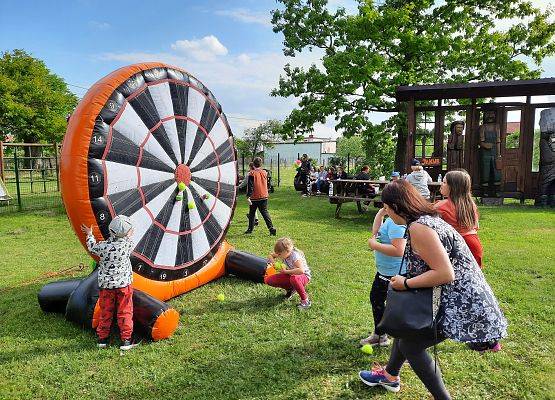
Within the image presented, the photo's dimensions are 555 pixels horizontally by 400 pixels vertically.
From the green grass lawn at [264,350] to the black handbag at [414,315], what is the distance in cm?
99

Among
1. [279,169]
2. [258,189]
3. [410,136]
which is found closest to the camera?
[258,189]

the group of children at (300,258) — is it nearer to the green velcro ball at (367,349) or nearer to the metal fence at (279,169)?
the green velcro ball at (367,349)

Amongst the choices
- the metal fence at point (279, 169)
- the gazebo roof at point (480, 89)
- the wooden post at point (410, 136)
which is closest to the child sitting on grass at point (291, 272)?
the wooden post at point (410, 136)

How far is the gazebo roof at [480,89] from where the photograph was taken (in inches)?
532

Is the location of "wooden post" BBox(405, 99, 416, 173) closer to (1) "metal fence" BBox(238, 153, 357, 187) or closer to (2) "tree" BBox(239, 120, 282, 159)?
(1) "metal fence" BBox(238, 153, 357, 187)


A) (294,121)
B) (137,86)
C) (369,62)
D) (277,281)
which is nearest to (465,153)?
(369,62)

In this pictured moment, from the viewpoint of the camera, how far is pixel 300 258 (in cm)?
534

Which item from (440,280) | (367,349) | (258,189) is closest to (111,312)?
(367,349)

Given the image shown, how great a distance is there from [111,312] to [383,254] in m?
2.74

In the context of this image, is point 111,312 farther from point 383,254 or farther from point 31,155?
point 31,155

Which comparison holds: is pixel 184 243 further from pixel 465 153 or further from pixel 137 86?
pixel 465 153

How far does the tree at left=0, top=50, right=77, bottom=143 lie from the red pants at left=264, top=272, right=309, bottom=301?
119ft

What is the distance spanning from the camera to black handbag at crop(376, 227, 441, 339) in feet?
8.93

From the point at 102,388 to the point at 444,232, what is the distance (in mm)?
2991
